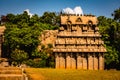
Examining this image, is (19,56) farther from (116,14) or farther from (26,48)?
(116,14)

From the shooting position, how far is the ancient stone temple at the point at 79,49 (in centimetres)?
5853

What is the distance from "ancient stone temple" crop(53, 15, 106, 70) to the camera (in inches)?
2304

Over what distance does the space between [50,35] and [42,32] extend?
230cm

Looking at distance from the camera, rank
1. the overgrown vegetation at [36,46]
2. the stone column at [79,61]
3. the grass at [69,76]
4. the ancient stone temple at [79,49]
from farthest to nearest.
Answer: the overgrown vegetation at [36,46]
the stone column at [79,61]
the ancient stone temple at [79,49]
the grass at [69,76]

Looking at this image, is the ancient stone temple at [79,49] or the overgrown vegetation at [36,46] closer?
the ancient stone temple at [79,49]

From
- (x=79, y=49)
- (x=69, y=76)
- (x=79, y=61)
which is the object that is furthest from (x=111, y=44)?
(x=69, y=76)

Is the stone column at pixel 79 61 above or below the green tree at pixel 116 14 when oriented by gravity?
below

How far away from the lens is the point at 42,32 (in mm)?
78625

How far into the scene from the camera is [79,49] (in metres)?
58.5

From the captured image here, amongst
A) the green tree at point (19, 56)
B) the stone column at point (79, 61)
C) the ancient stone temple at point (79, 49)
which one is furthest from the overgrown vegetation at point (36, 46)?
the stone column at point (79, 61)

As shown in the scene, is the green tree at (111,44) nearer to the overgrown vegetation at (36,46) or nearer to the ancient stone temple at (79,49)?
the overgrown vegetation at (36,46)

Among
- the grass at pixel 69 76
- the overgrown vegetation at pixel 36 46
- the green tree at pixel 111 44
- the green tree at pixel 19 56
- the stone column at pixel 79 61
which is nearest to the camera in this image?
the grass at pixel 69 76

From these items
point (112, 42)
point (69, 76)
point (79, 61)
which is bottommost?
point (69, 76)

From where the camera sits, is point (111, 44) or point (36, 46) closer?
point (111, 44)
